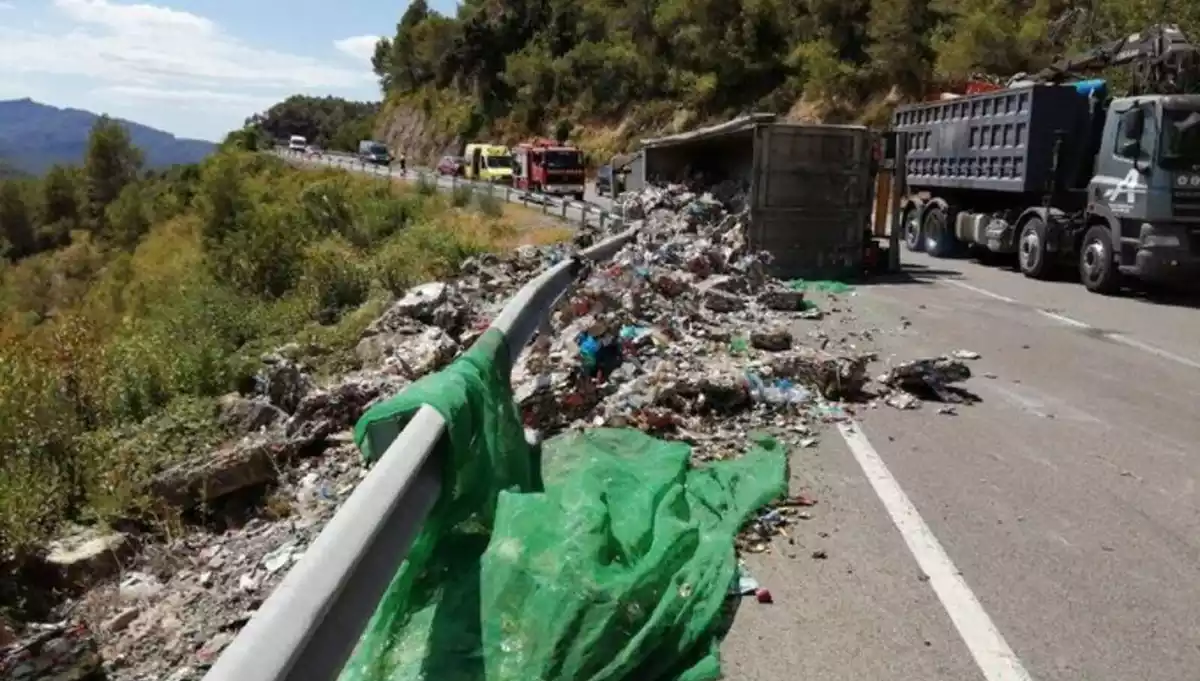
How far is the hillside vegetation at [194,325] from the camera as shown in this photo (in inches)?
370

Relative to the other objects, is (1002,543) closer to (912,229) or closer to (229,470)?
(229,470)

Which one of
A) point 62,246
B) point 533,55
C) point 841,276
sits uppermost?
point 533,55

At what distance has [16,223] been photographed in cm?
8344

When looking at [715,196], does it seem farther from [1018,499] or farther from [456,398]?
[456,398]

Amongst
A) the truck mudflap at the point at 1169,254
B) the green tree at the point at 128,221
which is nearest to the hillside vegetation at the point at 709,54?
the truck mudflap at the point at 1169,254

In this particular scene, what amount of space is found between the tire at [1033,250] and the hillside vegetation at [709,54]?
12559mm

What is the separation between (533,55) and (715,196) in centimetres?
4800

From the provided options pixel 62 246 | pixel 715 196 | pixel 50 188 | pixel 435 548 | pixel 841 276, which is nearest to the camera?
pixel 435 548

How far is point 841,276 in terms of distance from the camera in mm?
16562

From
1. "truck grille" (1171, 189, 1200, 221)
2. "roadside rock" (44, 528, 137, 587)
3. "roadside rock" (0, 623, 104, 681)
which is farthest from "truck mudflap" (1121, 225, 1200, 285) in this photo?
"roadside rock" (0, 623, 104, 681)

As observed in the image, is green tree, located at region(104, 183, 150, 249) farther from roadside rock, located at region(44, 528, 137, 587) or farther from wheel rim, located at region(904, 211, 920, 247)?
roadside rock, located at region(44, 528, 137, 587)

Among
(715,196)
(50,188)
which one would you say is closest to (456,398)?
(715,196)

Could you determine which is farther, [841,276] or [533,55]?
[533,55]

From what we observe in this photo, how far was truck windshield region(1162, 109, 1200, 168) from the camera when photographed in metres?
13.9
